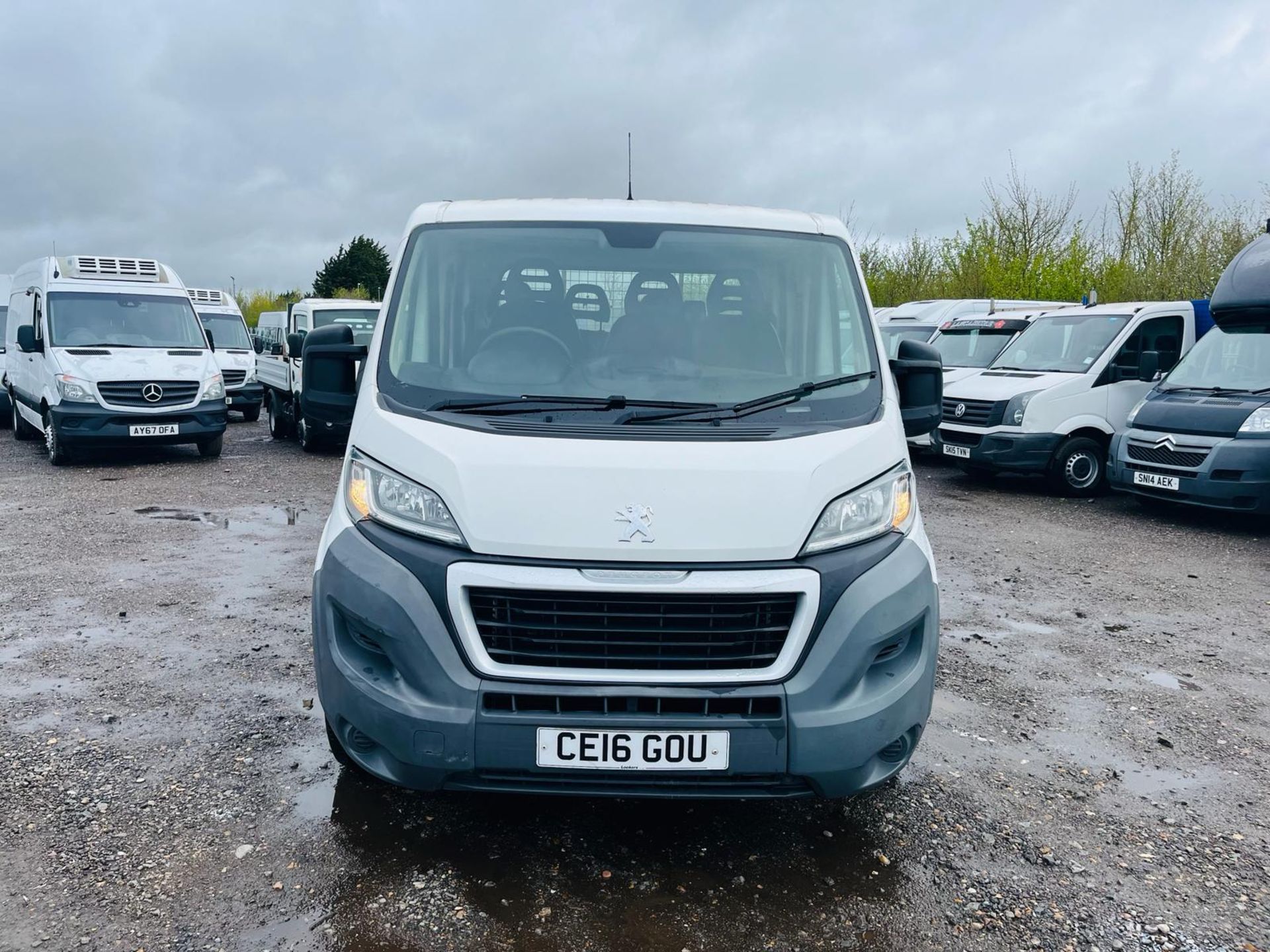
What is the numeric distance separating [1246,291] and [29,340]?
13045mm

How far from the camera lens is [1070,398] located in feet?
35.6

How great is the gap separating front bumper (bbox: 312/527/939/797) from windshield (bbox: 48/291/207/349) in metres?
11.6

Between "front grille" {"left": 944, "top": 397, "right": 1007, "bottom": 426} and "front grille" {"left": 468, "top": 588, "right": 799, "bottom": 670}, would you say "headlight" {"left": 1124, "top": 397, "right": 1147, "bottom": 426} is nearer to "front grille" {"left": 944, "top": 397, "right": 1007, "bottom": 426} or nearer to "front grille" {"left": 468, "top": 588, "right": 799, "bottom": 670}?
"front grille" {"left": 944, "top": 397, "right": 1007, "bottom": 426}

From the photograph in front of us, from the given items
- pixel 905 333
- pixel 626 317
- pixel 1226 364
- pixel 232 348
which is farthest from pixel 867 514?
pixel 232 348

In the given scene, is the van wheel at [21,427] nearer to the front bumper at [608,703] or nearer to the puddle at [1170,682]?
the front bumper at [608,703]

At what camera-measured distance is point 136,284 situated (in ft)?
45.2

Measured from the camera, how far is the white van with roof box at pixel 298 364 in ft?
45.2

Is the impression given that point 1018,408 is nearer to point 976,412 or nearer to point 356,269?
point 976,412

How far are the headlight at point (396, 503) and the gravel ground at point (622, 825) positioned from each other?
1074mm

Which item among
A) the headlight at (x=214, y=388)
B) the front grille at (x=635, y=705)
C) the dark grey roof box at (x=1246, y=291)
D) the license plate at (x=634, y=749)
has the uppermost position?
the dark grey roof box at (x=1246, y=291)

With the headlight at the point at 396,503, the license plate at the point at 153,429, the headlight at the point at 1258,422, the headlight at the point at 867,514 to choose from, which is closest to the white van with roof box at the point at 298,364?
the license plate at the point at 153,429

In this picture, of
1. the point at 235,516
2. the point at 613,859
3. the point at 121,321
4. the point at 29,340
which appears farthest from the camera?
the point at 121,321

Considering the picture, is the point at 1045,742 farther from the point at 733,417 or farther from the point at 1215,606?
the point at 1215,606

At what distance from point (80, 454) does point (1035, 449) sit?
38.8ft
